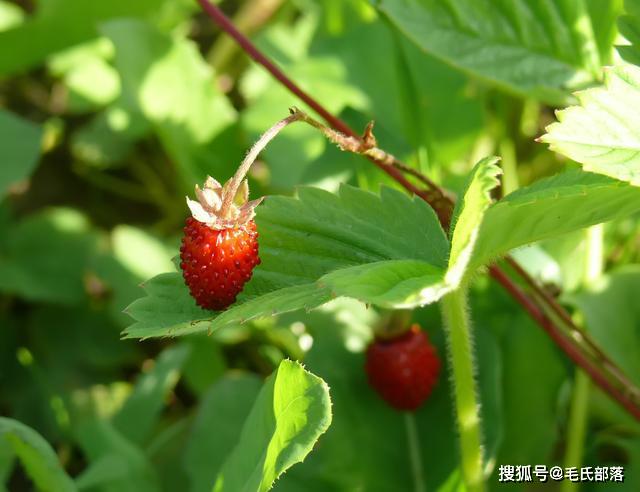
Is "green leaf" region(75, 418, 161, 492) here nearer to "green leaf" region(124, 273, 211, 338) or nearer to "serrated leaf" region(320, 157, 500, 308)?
"green leaf" region(124, 273, 211, 338)

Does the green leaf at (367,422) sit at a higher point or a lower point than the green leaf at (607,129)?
lower

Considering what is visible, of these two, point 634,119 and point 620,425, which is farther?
point 620,425

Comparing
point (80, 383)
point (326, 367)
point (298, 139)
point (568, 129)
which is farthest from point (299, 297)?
point (80, 383)

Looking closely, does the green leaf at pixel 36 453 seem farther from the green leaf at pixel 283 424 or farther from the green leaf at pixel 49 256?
the green leaf at pixel 49 256

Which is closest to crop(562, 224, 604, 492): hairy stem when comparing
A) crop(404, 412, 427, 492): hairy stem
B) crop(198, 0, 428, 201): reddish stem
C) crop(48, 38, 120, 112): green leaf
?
crop(404, 412, 427, 492): hairy stem

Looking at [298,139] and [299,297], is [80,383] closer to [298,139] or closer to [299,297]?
[298,139]

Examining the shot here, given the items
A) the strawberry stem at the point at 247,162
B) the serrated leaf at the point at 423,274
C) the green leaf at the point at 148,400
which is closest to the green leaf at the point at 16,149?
the green leaf at the point at 148,400
